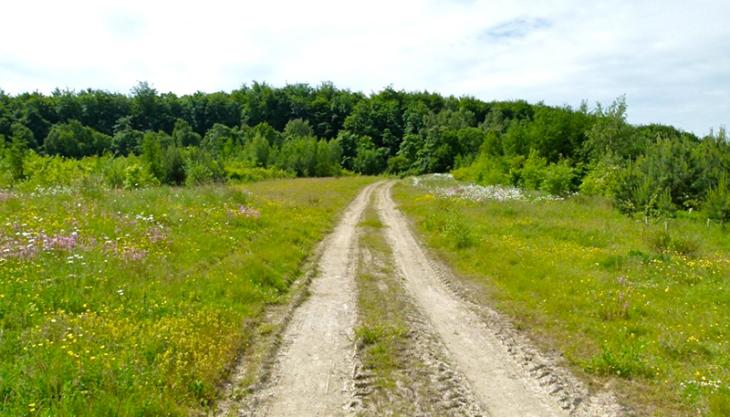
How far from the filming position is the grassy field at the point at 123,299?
5.51 m

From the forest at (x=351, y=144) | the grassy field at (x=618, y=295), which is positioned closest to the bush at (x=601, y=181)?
the forest at (x=351, y=144)

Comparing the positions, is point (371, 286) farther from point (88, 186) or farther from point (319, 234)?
point (88, 186)

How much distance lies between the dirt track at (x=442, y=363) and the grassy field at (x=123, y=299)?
0.97 metres

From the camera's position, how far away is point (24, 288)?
8016mm

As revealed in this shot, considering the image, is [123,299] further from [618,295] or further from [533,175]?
[533,175]

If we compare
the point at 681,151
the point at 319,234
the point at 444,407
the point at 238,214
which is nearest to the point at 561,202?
the point at 681,151

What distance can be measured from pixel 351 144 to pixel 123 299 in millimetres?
115779

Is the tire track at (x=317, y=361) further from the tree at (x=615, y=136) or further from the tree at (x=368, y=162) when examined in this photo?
the tree at (x=368, y=162)

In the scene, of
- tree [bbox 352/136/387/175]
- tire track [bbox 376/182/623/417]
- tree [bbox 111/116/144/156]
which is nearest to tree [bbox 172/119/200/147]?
tree [bbox 111/116/144/156]

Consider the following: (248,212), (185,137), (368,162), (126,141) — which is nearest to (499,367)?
(248,212)

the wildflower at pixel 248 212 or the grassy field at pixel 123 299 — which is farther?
the wildflower at pixel 248 212

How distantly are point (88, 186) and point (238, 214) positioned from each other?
6.01m

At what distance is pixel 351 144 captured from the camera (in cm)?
12262

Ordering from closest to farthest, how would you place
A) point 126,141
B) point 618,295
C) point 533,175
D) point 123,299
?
1. point 123,299
2. point 618,295
3. point 533,175
4. point 126,141
